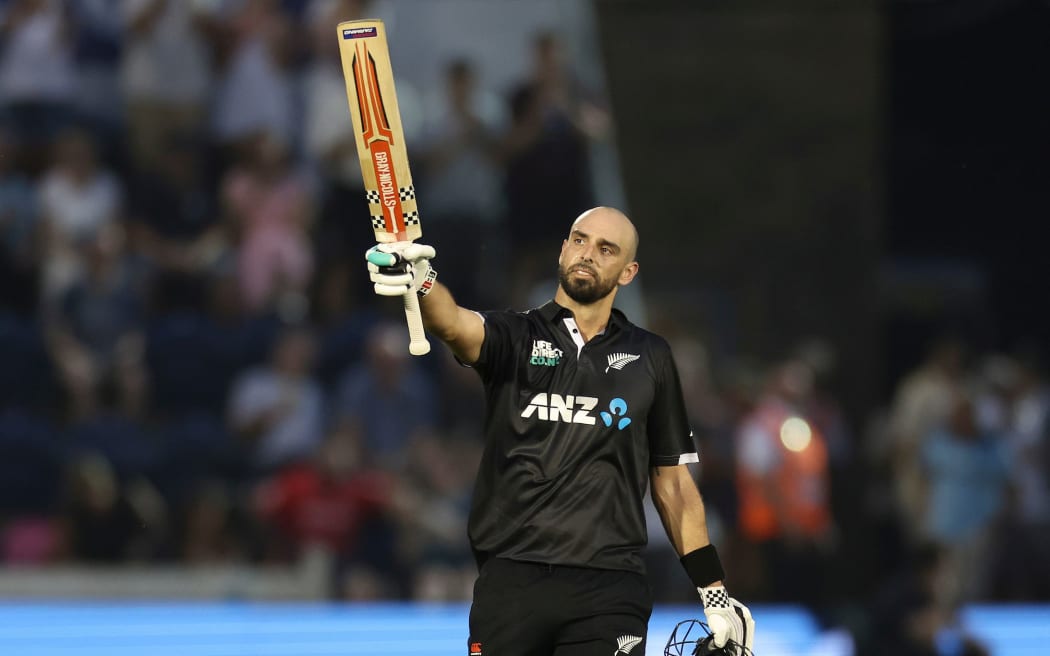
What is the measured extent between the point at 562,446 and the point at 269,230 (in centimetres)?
734

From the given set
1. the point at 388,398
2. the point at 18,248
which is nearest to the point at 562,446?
the point at 388,398

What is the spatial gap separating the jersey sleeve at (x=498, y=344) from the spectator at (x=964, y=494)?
7.49m

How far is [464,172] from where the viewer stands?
11734 mm

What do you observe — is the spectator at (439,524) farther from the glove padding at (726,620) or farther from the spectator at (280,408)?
the glove padding at (726,620)

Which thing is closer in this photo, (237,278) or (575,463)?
(575,463)

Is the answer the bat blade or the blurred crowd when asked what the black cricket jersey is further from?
the blurred crowd

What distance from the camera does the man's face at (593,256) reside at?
4238 millimetres

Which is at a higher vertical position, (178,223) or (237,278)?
(178,223)

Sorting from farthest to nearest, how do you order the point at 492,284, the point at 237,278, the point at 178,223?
the point at 492,284 → the point at 178,223 → the point at 237,278

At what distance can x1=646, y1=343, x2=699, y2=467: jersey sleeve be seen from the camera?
433 centimetres

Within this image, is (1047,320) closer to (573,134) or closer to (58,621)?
(573,134)

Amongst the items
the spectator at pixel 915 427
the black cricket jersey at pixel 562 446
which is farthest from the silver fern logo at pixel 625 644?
the spectator at pixel 915 427

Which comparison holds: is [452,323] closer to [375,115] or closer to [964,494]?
[375,115]

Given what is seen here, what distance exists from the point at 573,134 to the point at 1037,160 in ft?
12.8
